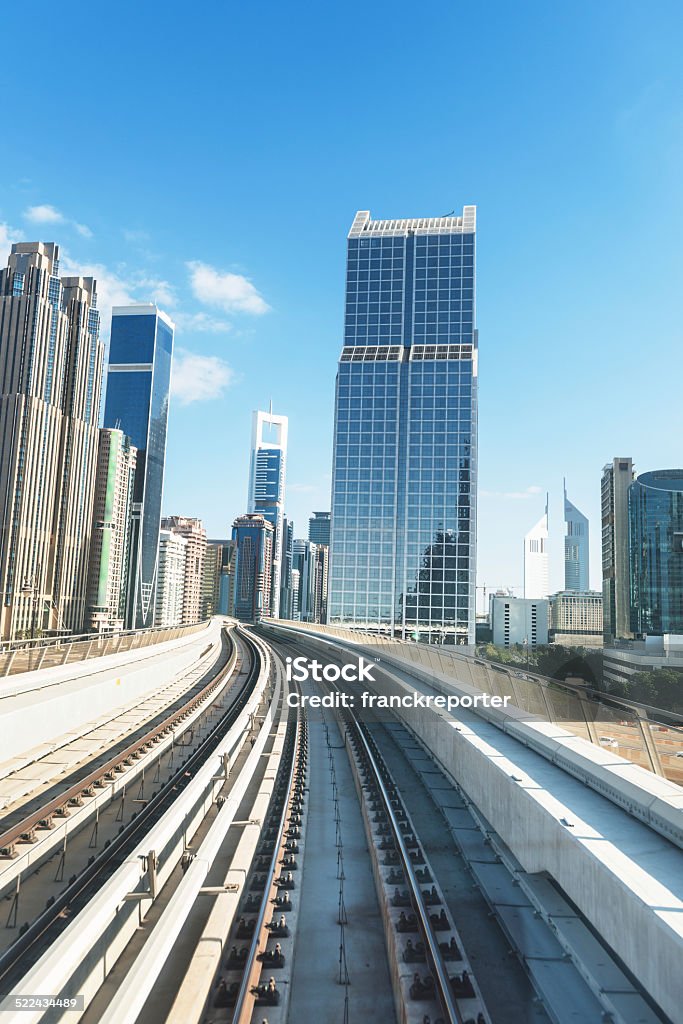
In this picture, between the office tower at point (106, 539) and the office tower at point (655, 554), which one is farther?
the office tower at point (106, 539)

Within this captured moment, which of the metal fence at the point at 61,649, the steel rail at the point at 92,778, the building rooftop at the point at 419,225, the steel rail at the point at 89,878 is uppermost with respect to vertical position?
the building rooftop at the point at 419,225

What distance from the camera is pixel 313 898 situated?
8562mm

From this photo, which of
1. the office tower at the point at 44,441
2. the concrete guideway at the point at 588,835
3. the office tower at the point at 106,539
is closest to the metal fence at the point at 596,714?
the concrete guideway at the point at 588,835

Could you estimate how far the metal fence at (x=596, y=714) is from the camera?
5996 mm

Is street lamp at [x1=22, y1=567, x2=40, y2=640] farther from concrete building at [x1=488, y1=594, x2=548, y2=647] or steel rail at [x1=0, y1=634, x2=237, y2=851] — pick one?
steel rail at [x1=0, y1=634, x2=237, y2=851]

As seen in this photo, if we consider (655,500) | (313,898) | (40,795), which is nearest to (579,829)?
(313,898)

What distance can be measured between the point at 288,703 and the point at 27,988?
20431 millimetres

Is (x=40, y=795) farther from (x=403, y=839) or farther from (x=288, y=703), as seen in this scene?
(x=288, y=703)

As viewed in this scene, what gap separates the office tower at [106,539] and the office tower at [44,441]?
440 centimetres

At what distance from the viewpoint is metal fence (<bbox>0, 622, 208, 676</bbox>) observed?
1266cm

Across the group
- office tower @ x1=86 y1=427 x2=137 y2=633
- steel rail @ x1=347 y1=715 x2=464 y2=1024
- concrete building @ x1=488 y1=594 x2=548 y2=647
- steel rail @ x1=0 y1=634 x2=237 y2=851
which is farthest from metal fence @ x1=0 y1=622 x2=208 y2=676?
office tower @ x1=86 y1=427 x2=137 y2=633

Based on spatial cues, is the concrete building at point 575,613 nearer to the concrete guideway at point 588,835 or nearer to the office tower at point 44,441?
the office tower at point 44,441

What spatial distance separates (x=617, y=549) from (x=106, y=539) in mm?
106520

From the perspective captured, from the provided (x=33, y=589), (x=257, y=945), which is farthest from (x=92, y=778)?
(x=33, y=589)
